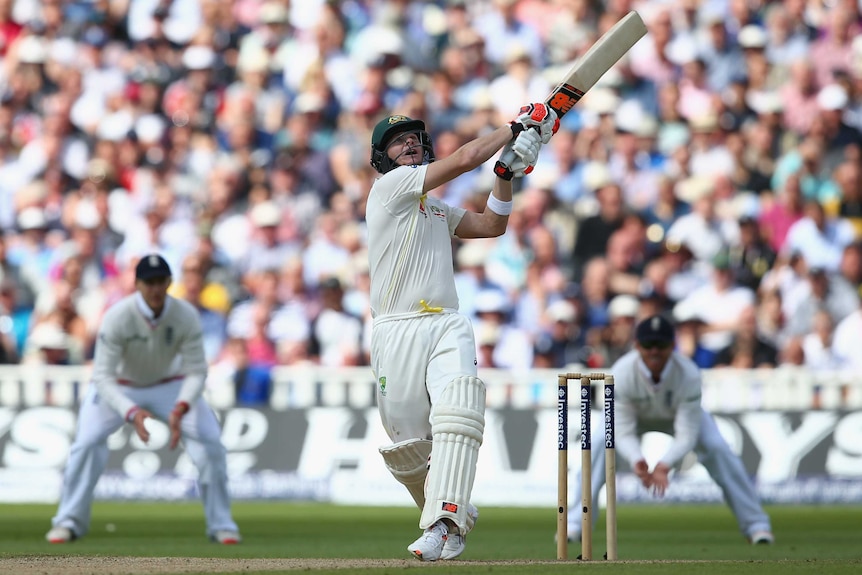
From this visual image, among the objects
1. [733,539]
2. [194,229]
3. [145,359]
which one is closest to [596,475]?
[733,539]

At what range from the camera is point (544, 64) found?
1764 centimetres

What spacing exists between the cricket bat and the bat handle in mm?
19

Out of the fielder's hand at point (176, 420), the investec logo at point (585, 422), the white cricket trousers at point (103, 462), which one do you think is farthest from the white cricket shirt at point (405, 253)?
the white cricket trousers at point (103, 462)

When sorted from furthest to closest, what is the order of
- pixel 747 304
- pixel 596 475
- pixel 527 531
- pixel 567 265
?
1. pixel 567 265
2. pixel 747 304
3. pixel 527 531
4. pixel 596 475

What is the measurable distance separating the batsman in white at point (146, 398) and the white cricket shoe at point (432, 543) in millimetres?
3802

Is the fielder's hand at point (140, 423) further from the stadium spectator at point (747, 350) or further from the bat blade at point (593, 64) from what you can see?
the stadium spectator at point (747, 350)

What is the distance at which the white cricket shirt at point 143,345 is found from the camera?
1083 cm

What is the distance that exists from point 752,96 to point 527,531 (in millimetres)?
6661

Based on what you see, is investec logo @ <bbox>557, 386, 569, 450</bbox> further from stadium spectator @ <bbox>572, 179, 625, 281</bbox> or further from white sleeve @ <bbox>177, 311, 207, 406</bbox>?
stadium spectator @ <bbox>572, 179, 625, 281</bbox>

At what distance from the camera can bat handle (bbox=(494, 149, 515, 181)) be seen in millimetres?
7445

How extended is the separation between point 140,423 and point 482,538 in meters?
2.61

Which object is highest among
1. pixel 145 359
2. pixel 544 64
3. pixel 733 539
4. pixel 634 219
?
pixel 544 64

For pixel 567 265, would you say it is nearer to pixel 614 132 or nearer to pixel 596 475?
pixel 614 132

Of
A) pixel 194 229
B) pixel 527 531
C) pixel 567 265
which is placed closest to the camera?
pixel 527 531
